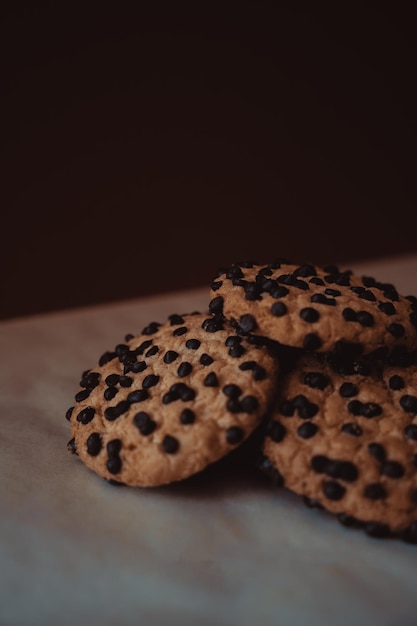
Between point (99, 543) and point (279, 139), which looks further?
point (279, 139)

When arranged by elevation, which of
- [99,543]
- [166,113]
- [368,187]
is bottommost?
[99,543]

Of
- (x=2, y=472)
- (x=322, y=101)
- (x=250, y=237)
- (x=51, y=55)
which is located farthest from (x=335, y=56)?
(x=2, y=472)

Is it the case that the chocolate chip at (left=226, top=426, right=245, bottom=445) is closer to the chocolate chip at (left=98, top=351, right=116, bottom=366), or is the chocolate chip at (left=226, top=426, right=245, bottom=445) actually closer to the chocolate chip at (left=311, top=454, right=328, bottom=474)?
the chocolate chip at (left=311, top=454, right=328, bottom=474)

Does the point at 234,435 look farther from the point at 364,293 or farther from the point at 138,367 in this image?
the point at 364,293

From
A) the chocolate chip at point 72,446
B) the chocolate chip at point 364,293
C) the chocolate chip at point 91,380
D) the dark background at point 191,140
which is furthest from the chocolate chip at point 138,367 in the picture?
the dark background at point 191,140

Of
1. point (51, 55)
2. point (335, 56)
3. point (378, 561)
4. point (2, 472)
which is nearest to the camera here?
point (378, 561)

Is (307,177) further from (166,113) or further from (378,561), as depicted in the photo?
(378,561)

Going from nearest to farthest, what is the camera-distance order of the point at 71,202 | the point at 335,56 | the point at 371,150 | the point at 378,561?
the point at 378,561 < the point at 71,202 < the point at 335,56 < the point at 371,150

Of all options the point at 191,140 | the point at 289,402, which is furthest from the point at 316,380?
the point at 191,140

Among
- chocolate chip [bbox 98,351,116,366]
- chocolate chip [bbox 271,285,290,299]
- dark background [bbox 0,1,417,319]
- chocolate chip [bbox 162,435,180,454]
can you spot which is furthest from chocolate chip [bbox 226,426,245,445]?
dark background [bbox 0,1,417,319]
